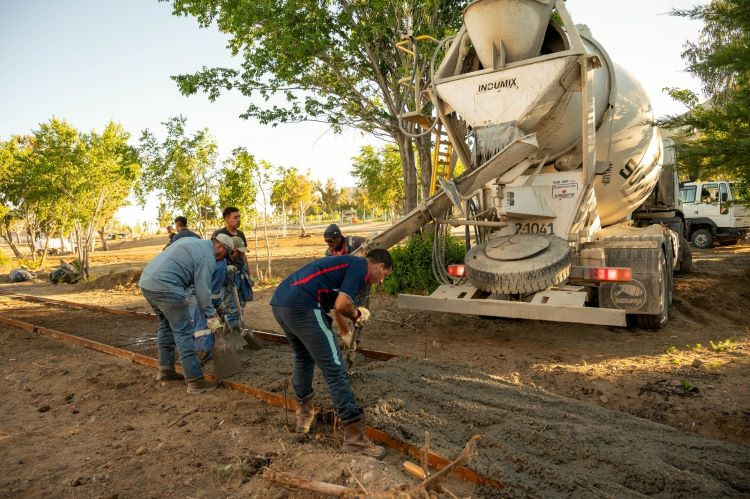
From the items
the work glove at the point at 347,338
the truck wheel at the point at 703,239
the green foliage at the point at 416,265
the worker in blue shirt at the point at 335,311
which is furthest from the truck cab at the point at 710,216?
the worker in blue shirt at the point at 335,311

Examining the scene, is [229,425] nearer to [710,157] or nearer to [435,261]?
[435,261]

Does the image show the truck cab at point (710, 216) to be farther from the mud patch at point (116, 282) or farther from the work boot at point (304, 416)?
the mud patch at point (116, 282)

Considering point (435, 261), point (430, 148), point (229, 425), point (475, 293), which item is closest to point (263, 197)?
point (430, 148)

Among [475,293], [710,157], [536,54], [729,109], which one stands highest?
[536,54]

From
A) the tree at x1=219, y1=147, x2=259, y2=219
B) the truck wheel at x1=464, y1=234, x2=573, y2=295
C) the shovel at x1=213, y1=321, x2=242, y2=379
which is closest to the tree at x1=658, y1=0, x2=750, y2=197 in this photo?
the truck wheel at x1=464, y1=234, x2=573, y2=295

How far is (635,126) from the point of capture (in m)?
6.99

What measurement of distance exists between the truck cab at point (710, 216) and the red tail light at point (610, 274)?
14291mm

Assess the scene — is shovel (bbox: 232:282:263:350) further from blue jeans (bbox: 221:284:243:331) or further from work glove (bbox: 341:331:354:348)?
work glove (bbox: 341:331:354:348)

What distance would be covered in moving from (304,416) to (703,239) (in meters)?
19.1

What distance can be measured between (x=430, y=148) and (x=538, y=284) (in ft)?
20.0

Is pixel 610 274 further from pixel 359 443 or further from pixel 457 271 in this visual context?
pixel 359 443

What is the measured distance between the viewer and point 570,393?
189 inches

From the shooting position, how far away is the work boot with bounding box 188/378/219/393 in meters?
4.95

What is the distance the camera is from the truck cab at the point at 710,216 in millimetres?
17266
